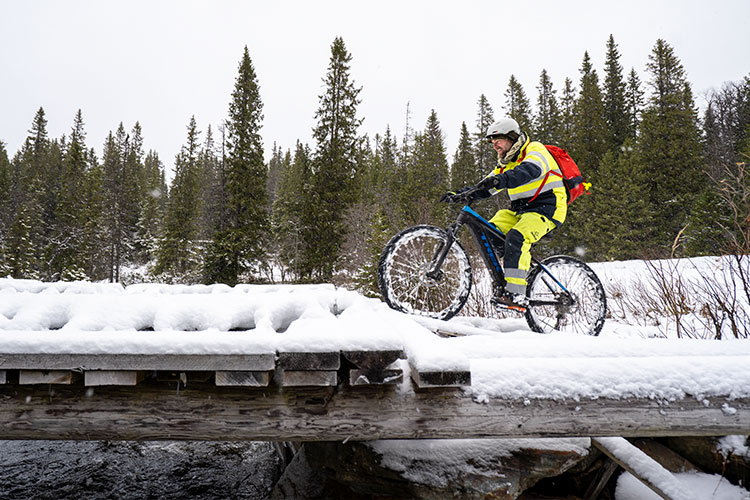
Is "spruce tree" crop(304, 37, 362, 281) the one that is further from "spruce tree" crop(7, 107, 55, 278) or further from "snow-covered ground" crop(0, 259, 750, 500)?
"snow-covered ground" crop(0, 259, 750, 500)

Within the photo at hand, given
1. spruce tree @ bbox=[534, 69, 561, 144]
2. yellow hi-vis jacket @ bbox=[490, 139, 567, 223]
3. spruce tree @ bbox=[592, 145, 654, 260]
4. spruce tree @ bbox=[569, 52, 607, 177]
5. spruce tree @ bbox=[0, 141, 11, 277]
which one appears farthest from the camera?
spruce tree @ bbox=[534, 69, 561, 144]

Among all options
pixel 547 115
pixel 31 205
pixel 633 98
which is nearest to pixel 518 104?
pixel 547 115

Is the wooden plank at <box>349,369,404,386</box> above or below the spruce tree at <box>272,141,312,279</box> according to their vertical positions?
below

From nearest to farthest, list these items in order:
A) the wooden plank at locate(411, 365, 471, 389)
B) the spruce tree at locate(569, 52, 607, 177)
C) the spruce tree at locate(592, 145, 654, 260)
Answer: the wooden plank at locate(411, 365, 471, 389)
the spruce tree at locate(592, 145, 654, 260)
the spruce tree at locate(569, 52, 607, 177)

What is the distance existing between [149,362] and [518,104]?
3805 centimetres

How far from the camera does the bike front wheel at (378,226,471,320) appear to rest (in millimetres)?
3412

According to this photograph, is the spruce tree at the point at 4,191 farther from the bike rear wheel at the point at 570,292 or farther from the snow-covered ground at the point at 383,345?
the bike rear wheel at the point at 570,292

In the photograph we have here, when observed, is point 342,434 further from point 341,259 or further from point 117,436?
point 341,259

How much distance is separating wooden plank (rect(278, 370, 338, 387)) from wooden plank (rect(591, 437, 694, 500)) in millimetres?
1882

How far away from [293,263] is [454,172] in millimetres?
20616

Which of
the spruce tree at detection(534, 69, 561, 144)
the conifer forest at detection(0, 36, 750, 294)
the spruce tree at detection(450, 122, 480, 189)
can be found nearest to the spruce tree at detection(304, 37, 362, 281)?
the conifer forest at detection(0, 36, 750, 294)

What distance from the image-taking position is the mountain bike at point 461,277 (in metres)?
3.45

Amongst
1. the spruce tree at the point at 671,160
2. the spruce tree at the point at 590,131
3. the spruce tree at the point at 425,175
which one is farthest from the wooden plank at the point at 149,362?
the spruce tree at the point at 590,131

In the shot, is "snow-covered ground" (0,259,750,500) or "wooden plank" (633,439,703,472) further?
"wooden plank" (633,439,703,472)
